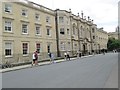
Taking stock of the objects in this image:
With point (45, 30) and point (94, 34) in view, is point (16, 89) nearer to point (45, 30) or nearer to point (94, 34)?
point (45, 30)

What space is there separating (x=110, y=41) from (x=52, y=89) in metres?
114

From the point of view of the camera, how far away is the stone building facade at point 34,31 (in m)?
37.2

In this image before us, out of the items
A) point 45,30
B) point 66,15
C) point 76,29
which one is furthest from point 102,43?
point 45,30

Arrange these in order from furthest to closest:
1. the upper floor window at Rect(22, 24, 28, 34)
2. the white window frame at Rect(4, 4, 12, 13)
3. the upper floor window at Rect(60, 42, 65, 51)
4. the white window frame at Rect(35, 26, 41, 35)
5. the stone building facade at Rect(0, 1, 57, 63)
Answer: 1. the upper floor window at Rect(60, 42, 65, 51)
2. the white window frame at Rect(35, 26, 41, 35)
3. the upper floor window at Rect(22, 24, 28, 34)
4. the white window frame at Rect(4, 4, 12, 13)
5. the stone building facade at Rect(0, 1, 57, 63)

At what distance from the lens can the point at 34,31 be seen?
4503 cm

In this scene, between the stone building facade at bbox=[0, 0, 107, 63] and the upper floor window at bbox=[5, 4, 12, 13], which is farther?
the upper floor window at bbox=[5, 4, 12, 13]

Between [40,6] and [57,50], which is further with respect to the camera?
[57,50]

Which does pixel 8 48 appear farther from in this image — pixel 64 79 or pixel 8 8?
pixel 64 79

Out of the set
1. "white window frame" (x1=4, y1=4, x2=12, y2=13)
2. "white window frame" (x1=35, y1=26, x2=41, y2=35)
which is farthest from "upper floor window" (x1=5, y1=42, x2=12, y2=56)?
"white window frame" (x1=35, y1=26, x2=41, y2=35)

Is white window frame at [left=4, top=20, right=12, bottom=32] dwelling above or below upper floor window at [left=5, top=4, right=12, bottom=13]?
below

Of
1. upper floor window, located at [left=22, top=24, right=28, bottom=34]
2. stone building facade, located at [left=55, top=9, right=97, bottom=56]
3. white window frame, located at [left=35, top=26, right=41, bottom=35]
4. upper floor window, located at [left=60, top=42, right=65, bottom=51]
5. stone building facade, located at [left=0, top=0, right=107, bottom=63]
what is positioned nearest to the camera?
stone building facade, located at [left=0, top=0, right=107, bottom=63]

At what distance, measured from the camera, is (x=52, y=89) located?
11.4m

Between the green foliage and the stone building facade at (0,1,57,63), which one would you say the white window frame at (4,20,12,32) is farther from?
the green foliage

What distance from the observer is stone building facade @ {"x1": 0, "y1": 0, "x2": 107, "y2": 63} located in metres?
37.2
